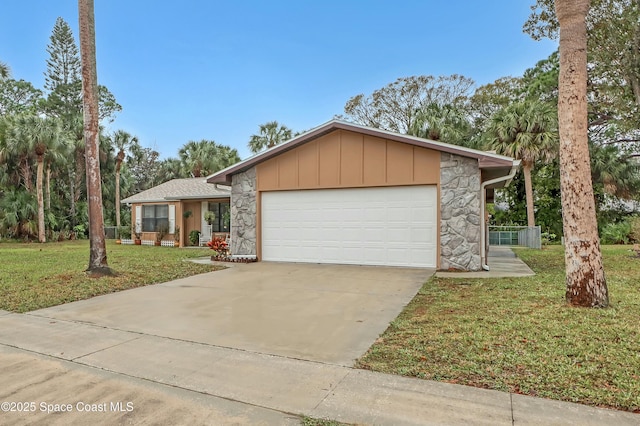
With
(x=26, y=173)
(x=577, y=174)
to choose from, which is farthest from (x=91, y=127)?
(x=26, y=173)

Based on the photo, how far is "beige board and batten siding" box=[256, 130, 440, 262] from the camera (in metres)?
9.70

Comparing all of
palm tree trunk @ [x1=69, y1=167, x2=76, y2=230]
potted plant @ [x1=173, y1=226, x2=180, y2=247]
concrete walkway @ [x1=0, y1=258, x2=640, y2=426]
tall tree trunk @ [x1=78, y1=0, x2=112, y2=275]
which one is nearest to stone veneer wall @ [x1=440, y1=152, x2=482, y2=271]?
concrete walkway @ [x1=0, y1=258, x2=640, y2=426]

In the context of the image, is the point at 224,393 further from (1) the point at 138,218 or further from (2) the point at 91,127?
(1) the point at 138,218

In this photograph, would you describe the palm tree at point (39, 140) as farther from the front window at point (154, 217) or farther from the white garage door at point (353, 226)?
the white garage door at point (353, 226)

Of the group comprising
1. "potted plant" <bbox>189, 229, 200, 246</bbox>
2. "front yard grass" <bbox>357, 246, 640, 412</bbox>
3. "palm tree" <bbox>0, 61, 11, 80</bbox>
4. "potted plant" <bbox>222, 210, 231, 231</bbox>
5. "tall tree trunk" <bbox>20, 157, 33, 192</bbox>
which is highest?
"palm tree" <bbox>0, 61, 11, 80</bbox>

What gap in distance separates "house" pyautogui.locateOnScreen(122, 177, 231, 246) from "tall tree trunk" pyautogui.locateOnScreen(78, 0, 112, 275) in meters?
9.39

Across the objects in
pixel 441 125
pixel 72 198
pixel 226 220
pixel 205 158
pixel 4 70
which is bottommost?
pixel 226 220

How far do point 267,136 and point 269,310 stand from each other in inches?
905

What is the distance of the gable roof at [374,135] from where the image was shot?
8859 millimetres

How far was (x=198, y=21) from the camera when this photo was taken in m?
16.4

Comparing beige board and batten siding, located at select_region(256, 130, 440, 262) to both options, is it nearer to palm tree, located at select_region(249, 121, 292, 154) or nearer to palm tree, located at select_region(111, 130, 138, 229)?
palm tree, located at select_region(249, 121, 292, 154)

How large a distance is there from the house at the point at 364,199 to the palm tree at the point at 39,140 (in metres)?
13.8

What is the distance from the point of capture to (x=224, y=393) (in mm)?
3016

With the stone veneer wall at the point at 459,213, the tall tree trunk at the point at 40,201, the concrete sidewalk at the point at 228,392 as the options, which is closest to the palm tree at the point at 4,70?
the tall tree trunk at the point at 40,201
